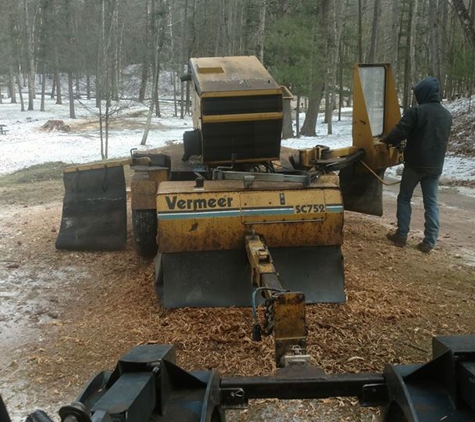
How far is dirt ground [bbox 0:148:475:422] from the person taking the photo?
14.4 feet

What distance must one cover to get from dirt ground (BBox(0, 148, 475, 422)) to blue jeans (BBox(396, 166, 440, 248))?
0.91 feet

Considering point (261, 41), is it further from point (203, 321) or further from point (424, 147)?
point (203, 321)

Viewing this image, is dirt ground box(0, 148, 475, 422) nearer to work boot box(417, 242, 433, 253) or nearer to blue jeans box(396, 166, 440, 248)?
work boot box(417, 242, 433, 253)

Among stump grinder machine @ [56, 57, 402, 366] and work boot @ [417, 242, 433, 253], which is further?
work boot @ [417, 242, 433, 253]

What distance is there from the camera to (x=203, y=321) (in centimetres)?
515

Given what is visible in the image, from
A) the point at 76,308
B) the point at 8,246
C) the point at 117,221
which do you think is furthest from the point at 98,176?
the point at 76,308

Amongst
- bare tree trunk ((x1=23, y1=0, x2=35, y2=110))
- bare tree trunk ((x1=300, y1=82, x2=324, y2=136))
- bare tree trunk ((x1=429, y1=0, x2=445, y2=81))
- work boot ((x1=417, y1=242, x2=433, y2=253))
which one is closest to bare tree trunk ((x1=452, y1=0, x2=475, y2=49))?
bare tree trunk ((x1=429, y1=0, x2=445, y2=81))

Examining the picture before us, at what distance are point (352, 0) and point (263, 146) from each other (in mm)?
46075

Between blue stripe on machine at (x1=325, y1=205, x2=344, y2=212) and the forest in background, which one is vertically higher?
the forest in background

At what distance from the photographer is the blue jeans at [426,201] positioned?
7582 mm

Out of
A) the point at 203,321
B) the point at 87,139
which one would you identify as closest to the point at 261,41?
the point at 87,139

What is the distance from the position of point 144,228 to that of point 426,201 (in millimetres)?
3575

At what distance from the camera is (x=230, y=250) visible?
216 inches

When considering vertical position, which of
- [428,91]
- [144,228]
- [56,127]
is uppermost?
[428,91]
